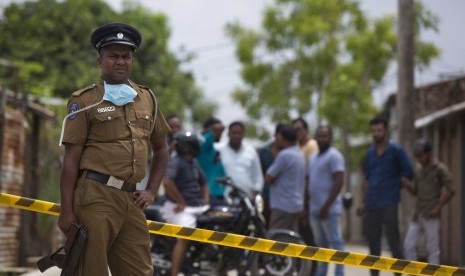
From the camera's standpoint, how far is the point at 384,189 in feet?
39.1

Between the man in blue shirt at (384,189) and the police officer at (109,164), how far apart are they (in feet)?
19.1

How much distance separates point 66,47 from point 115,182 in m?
29.5

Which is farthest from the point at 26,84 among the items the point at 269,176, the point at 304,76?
the point at 269,176

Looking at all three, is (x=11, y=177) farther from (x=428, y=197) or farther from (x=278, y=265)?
(x=428, y=197)

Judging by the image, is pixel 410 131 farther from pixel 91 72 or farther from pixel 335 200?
pixel 91 72

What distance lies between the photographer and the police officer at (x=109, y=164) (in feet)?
20.5

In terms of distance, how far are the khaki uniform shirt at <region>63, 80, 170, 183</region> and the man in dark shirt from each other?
4932mm

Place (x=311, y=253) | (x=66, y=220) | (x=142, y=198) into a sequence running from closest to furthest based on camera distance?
(x=66, y=220), (x=142, y=198), (x=311, y=253)

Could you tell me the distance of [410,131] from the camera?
15.3 meters

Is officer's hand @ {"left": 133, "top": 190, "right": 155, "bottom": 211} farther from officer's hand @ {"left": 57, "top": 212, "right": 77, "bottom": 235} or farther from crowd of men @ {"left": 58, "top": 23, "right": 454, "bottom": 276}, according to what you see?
officer's hand @ {"left": 57, "top": 212, "right": 77, "bottom": 235}

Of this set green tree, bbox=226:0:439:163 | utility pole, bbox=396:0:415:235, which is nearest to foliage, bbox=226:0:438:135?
green tree, bbox=226:0:439:163

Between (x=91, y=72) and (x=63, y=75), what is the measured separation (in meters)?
1.06

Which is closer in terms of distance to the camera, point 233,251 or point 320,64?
point 233,251

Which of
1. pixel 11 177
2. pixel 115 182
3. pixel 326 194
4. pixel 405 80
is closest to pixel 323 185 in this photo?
pixel 326 194
